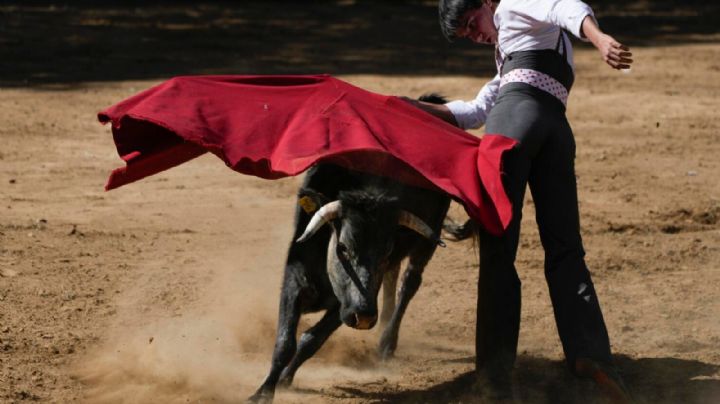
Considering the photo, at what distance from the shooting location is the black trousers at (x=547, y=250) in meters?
4.59

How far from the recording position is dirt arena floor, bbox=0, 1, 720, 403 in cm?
520

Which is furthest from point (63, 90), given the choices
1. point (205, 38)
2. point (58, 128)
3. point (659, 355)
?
point (659, 355)

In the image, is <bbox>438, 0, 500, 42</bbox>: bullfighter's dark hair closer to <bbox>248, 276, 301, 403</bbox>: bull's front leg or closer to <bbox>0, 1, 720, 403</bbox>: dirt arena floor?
<bbox>248, 276, 301, 403</bbox>: bull's front leg

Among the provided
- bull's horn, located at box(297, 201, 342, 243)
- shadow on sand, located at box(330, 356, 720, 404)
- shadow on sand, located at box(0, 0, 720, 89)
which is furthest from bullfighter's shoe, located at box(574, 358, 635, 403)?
shadow on sand, located at box(0, 0, 720, 89)

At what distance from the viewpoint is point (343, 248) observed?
185 inches

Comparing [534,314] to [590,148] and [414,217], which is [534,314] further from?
[590,148]

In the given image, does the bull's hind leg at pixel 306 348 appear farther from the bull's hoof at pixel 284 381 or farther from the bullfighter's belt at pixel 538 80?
the bullfighter's belt at pixel 538 80

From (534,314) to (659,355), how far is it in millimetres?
827

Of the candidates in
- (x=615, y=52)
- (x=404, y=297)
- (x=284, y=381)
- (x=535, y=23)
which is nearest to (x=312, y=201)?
(x=284, y=381)

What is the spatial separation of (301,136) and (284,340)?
910mm

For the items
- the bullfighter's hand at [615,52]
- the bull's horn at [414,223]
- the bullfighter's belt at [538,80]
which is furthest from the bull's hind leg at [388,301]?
the bullfighter's hand at [615,52]

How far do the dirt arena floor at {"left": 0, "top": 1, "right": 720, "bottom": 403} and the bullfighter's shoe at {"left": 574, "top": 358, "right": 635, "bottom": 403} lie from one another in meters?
0.37

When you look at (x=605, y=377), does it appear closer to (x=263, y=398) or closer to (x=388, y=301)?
(x=263, y=398)

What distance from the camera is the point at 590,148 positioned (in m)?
9.71
